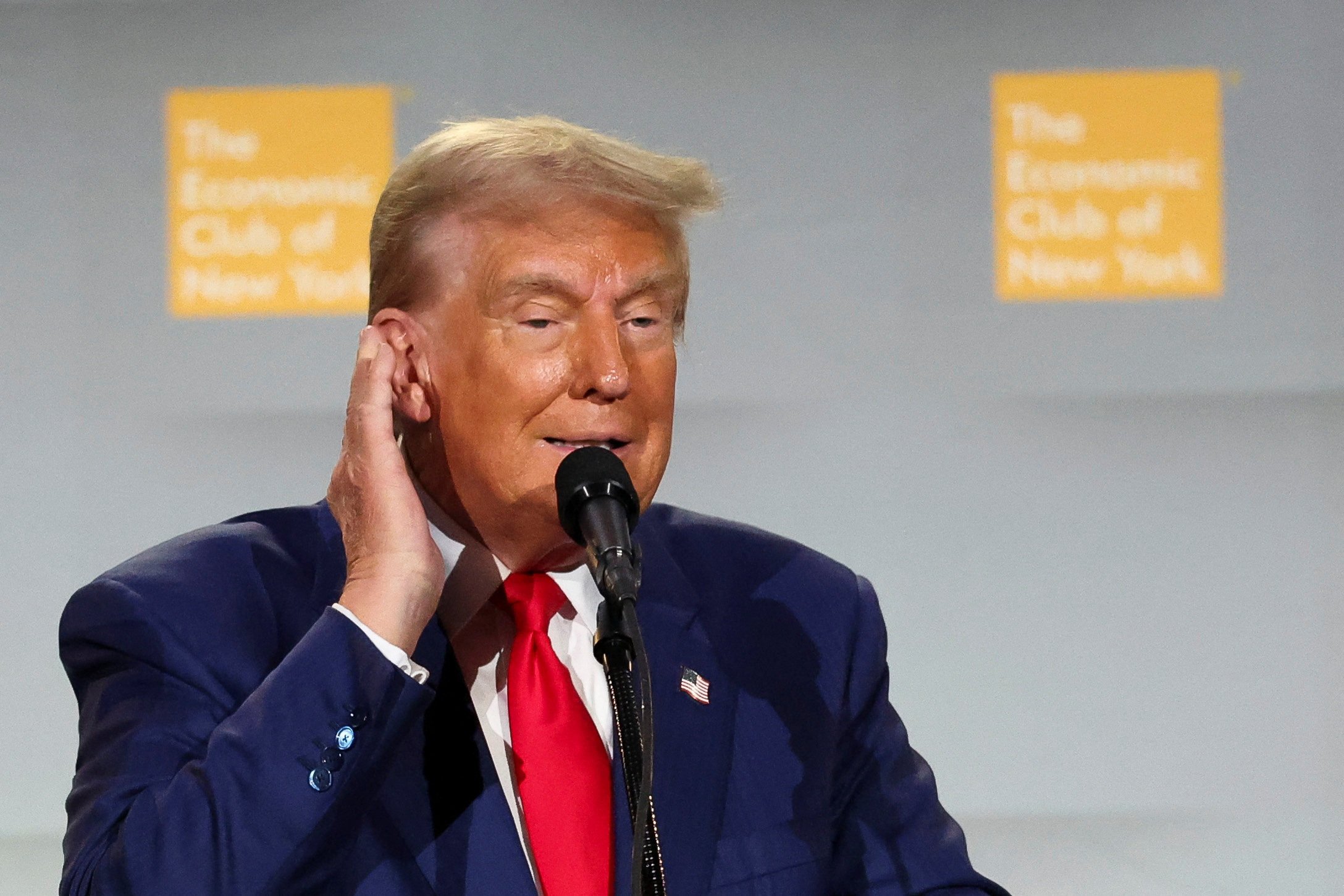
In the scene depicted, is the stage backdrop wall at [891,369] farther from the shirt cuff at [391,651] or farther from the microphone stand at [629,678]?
the microphone stand at [629,678]

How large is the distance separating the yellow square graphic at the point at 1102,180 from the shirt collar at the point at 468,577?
7.10 feet

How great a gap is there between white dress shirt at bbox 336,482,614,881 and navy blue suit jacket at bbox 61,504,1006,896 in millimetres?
42

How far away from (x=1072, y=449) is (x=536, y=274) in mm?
Answer: 2366

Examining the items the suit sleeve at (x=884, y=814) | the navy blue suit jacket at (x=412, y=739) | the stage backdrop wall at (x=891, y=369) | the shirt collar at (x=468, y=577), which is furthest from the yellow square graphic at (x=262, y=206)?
the suit sleeve at (x=884, y=814)

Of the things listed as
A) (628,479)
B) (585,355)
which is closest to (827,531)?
(585,355)

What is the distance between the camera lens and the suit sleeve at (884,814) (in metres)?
1.60

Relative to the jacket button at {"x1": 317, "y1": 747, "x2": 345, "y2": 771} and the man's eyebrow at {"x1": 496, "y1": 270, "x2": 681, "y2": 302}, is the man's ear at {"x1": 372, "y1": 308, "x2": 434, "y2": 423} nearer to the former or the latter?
the man's eyebrow at {"x1": 496, "y1": 270, "x2": 681, "y2": 302}

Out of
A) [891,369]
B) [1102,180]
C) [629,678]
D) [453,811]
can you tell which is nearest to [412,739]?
[453,811]

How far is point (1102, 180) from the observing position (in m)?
3.50

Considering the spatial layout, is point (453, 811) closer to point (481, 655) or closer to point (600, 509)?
point (481, 655)

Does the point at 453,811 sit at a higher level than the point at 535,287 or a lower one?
lower

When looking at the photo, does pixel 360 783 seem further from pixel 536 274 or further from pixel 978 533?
pixel 978 533

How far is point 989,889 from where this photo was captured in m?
1.62

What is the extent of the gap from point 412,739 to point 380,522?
225mm
